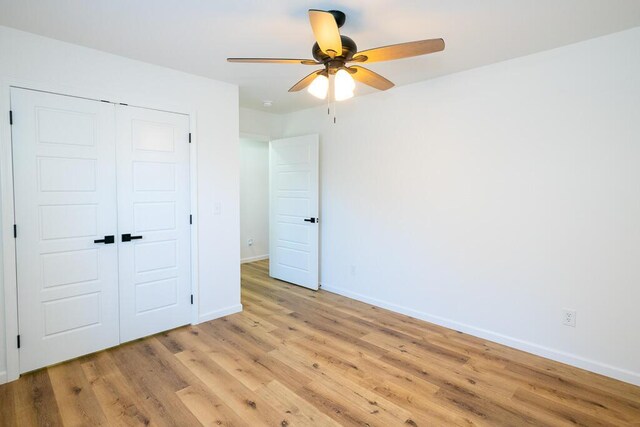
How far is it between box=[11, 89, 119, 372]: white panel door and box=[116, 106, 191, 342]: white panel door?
10 centimetres

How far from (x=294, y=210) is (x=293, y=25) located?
2.78 metres

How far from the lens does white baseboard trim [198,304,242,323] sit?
3.54 metres

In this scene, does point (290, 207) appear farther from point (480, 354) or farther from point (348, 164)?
point (480, 354)

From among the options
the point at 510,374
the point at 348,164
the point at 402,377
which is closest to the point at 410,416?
the point at 402,377

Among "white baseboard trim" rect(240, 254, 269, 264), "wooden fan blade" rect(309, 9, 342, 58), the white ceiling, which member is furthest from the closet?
"white baseboard trim" rect(240, 254, 269, 264)

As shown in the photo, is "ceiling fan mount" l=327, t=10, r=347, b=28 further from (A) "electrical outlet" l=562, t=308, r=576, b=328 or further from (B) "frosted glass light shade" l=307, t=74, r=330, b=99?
(A) "electrical outlet" l=562, t=308, r=576, b=328

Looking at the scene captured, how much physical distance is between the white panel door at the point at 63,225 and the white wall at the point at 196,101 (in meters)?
0.13

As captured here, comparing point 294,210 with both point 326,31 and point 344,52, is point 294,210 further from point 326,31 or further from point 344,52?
point 326,31

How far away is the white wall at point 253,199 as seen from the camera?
634 cm

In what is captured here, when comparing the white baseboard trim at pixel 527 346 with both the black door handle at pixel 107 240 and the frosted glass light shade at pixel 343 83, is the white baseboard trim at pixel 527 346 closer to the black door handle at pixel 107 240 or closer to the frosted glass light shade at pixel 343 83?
the frosted glass light shade at pixel 343 83

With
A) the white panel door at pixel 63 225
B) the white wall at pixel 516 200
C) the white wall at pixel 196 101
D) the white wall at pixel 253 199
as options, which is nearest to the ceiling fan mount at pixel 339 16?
the white wall at pixel 516 200

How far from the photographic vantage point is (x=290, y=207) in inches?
190

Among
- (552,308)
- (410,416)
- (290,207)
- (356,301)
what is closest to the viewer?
(410,416)

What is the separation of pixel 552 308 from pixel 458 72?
2315mm
